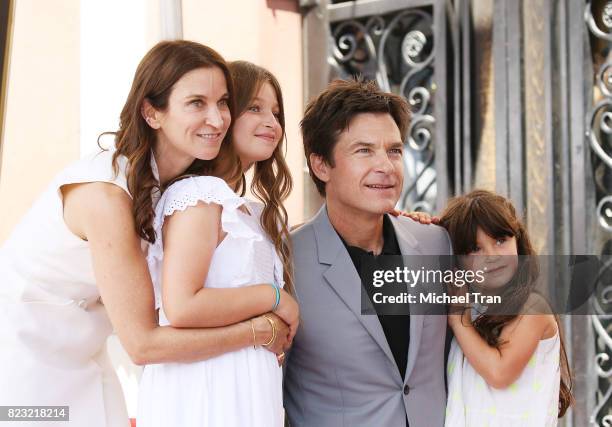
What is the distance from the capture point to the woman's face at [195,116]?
202 cm

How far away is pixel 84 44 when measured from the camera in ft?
11.7

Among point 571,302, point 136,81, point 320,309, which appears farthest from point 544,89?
point 136,81

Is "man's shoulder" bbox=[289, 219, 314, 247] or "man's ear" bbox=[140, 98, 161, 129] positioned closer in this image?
"man's ear" bbox=[140, 98, 161, 129]

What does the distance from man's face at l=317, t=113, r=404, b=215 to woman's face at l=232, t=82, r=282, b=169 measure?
0.22m

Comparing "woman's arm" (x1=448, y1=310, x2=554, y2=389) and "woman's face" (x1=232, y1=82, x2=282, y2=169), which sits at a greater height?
"woman's face" (x1=232, y1=82, x2=282, y2=169)

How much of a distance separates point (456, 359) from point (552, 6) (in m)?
1.89

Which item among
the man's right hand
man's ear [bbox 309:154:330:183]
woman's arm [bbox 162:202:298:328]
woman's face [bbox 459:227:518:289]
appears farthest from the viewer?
man's ear [bbox 309:154:330:183]

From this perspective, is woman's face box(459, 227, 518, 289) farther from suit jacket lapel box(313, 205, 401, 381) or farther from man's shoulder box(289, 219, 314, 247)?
man's shoulder box(289, 219, 314, 247)

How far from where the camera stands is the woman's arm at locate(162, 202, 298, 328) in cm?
186

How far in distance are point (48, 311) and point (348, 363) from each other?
797mm


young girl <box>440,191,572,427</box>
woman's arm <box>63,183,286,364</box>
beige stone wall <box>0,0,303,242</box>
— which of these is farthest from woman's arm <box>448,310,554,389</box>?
beige stone wall <box>0,0,303,242</box>

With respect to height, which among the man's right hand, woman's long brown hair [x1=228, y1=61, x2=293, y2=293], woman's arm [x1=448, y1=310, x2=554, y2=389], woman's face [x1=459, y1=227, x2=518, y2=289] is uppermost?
woman's long brown hair [x1=228, y1=61, x2=293, y2=293]

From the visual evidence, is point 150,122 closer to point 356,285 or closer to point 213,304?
point 213,304

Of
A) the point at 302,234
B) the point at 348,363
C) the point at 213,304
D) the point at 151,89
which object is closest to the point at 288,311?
the point at 213,304
